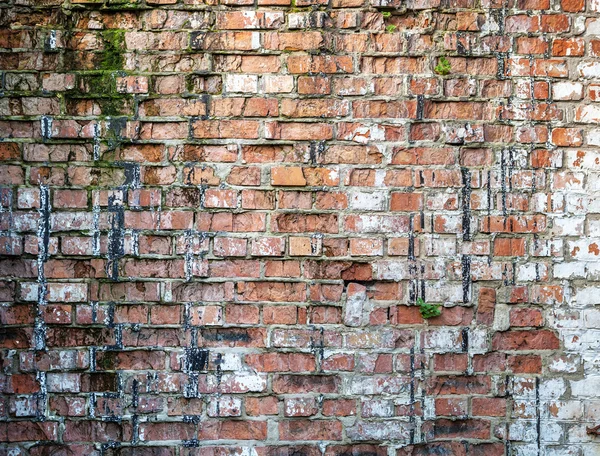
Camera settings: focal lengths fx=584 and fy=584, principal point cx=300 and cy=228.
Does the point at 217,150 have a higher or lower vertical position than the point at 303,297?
higher

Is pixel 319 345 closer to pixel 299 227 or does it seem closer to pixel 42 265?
pixel 299 227

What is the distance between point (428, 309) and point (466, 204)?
397 mm

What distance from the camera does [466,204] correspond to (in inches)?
81.9

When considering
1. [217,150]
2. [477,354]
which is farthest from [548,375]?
[217,150]

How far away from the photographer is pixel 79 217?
2.05 metres

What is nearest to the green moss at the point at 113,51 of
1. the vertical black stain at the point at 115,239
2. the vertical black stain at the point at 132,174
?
the vertical black stain at the point at 132,174

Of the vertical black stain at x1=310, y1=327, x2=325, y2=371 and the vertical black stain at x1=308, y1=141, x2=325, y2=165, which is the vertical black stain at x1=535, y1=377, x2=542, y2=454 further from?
the vertical black stain at x1=308, y1=141, x2=325, y2=165

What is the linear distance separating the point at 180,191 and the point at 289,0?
0.78m

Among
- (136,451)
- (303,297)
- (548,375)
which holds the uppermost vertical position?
(303,297)

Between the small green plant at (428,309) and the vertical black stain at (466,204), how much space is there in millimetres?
265

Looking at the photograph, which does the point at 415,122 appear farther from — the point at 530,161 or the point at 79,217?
the point at 79,217

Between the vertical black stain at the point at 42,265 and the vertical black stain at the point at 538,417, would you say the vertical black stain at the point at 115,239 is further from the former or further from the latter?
the vertical black stain at the point at 538,417

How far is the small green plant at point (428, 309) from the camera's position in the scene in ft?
6.76

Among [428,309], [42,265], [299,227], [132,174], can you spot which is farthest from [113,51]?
[428,309]
